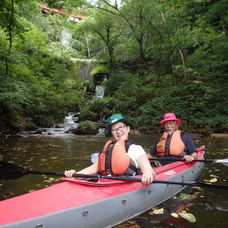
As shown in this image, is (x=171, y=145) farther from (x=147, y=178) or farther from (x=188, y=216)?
(x=147, y=178)

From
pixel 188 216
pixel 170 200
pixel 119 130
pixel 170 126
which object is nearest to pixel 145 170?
pixel 119 130

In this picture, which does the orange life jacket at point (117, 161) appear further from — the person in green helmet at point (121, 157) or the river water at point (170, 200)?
the river water at point (170, 200)

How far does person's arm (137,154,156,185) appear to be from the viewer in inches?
92.8

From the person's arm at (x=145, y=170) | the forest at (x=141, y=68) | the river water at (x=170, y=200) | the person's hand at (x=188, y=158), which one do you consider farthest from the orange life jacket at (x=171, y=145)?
the forest at (x=141, y=68)

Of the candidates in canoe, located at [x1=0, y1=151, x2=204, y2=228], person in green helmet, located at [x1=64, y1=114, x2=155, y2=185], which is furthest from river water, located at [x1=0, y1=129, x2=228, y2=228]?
person in green helmet, located at [x1=64, y1=114, x2=155, y2=185]

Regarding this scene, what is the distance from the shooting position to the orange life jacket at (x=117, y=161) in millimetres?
2625

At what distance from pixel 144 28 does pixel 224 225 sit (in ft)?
53.1

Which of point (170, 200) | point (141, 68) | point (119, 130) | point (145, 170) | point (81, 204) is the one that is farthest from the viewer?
point (141, 68)

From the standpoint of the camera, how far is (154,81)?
54.8 ft

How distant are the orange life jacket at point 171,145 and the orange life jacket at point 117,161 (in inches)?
63.8

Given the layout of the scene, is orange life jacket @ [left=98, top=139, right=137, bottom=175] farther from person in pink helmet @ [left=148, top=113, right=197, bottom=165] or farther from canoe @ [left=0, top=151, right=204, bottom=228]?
person in pink helmet @ [left=148, top=113, right=197, bottom=165]

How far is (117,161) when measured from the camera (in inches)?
104

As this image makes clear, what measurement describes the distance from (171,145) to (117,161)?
1866mm

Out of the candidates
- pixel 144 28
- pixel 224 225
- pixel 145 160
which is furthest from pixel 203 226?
pixel 144 28
